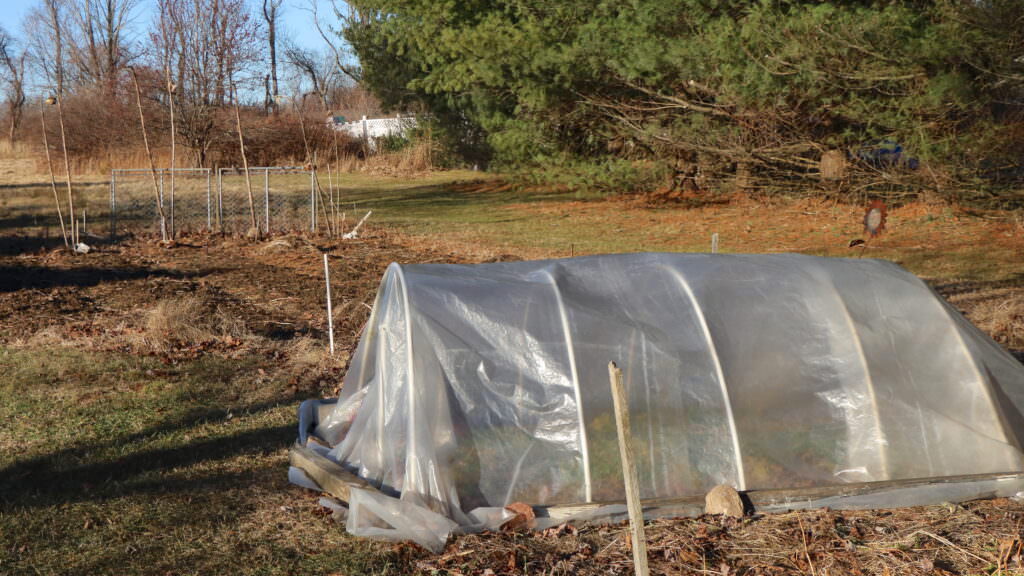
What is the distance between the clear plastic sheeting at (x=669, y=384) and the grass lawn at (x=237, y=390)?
1.17 ft

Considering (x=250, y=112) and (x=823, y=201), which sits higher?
(x=250, y=112)

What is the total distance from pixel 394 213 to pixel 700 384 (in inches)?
695

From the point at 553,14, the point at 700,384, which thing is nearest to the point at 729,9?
the point at 553,14

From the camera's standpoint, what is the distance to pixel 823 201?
1903 cm

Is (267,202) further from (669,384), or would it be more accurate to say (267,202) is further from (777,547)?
(777,547)

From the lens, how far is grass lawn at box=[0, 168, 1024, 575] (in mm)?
4180

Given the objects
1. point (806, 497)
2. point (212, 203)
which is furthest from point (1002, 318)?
point (212, 203)

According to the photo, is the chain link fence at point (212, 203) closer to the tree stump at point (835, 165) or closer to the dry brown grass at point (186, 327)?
the dry brown grass at point (186, 327)

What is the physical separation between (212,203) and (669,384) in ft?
63.7

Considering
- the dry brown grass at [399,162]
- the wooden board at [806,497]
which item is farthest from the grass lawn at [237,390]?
the dry brown grass at [399,162]

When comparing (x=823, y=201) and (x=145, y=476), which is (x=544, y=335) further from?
(x=823, y=201)

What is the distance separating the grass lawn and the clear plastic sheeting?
0.36m

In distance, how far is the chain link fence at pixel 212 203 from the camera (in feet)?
55.9

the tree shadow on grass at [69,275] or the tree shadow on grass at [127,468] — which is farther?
the tree shadow on grass at [69,275]
